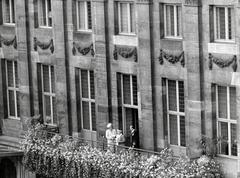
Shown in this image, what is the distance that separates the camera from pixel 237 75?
169 ft

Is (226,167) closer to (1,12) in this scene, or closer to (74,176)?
(74,176)

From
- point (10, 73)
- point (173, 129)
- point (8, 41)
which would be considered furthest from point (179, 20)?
point (10, 73)

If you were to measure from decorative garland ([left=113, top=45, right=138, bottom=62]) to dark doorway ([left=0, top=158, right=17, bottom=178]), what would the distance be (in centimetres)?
1037

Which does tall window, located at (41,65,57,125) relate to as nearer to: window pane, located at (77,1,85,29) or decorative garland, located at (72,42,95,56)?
decorative garland, located at (72,42,95,56)

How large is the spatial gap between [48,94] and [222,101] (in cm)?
1162

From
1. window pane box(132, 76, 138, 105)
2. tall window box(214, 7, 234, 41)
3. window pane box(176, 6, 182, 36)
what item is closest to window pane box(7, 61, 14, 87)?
window pane box(132, 76, 138, 105)

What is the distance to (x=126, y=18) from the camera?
2226 inches

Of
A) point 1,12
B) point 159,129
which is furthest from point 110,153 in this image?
point 1,12

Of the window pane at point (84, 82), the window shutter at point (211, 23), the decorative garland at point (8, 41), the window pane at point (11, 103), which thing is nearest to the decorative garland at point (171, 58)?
the window shutter at point (211, 23)

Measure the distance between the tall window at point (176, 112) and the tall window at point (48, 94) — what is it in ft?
26.8

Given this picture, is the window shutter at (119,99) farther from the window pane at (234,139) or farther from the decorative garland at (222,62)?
the window pane at (234,139)

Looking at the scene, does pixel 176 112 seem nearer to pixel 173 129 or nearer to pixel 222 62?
pixel 173 129

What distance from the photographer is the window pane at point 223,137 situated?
53000 mm

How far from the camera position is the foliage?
52.7 meters
